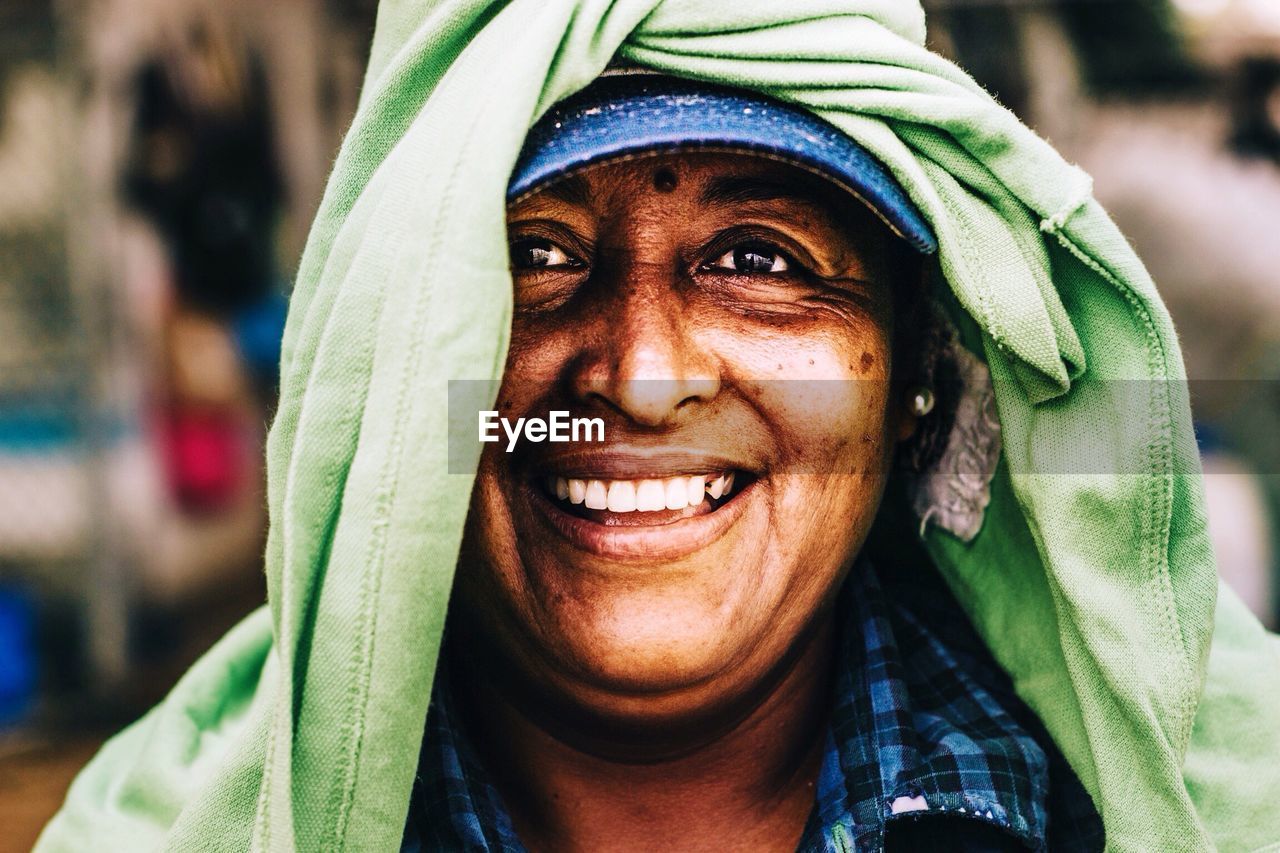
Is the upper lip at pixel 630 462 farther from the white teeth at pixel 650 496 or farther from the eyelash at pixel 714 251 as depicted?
the eyelash at pixel 714 251

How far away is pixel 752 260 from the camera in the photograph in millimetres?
1528

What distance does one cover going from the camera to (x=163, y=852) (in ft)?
4.56

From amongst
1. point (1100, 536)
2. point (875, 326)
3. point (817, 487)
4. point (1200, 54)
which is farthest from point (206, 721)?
point (1200, 54)

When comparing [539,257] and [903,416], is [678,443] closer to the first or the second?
[539,257]

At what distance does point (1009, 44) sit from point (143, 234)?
3938 millimetres

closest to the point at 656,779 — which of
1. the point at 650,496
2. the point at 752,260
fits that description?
the point at 650,496

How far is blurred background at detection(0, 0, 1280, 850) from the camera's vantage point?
4.54m

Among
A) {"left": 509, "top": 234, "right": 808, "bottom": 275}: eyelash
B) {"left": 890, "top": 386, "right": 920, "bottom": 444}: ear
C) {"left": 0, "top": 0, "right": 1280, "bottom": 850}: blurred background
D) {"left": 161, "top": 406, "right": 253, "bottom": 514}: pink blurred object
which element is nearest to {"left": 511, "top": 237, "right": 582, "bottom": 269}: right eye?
{"left": 509, "top": 234, "right": 808, "bottom": 275}: eyelash

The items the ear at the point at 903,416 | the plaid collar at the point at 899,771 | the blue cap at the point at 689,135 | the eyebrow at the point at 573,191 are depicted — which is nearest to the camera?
the blue cap at the point at 689,135

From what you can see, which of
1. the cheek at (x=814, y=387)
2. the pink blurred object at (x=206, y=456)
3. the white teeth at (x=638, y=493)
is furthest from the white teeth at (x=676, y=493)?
the pink blurred object at (x=206, y=456)

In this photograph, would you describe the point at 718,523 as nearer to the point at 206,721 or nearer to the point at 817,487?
the point at 817,487

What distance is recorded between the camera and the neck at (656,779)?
64.5 inches

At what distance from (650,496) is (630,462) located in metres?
0.05

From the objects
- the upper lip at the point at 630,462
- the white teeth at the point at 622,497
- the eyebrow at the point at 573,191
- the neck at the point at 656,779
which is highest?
the eyebrow at the point at 573,191
